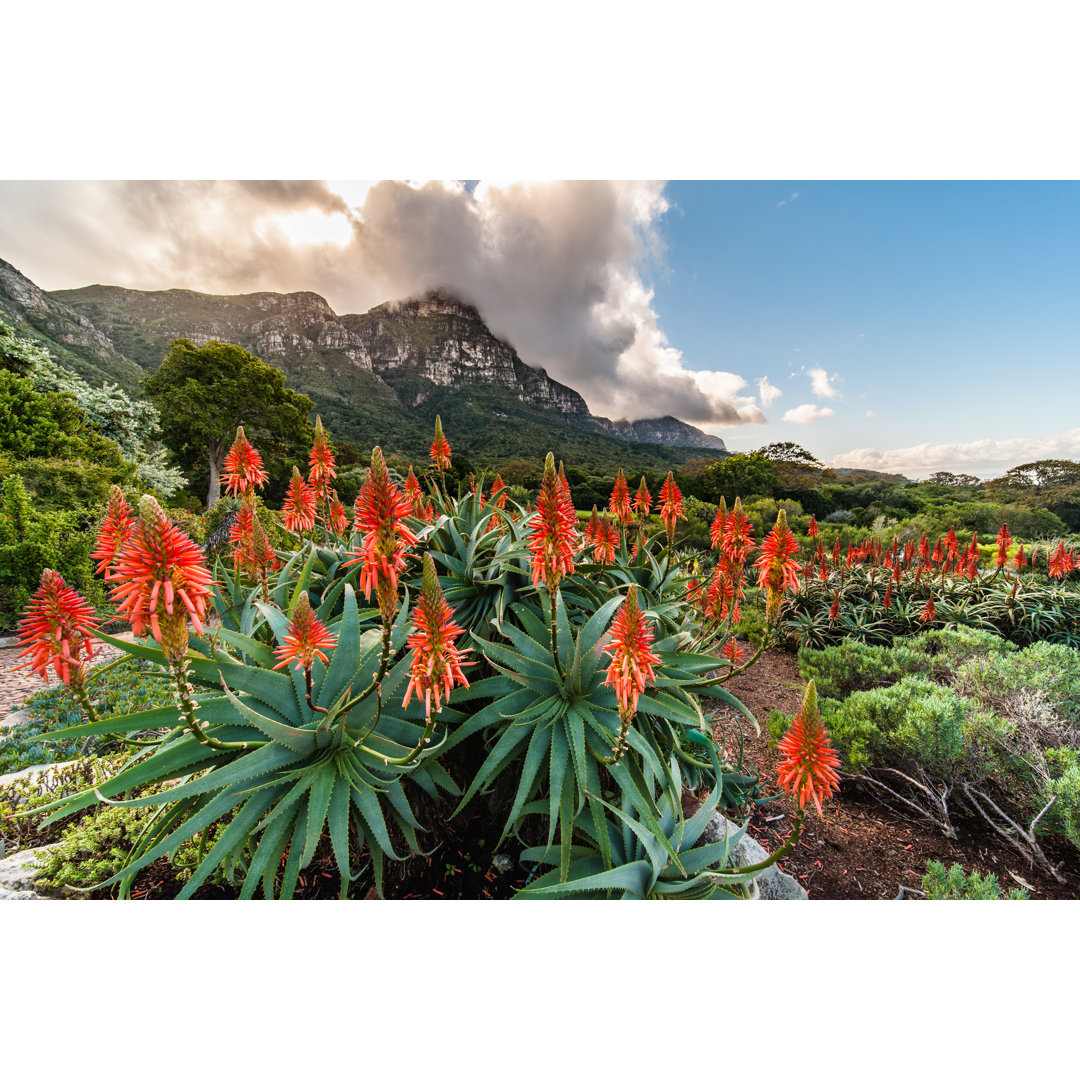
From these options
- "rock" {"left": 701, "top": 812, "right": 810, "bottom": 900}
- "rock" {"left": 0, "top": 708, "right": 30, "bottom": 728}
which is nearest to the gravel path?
"rock" {"left": 0, "top": 708, "right": 30, "bottom": 728}

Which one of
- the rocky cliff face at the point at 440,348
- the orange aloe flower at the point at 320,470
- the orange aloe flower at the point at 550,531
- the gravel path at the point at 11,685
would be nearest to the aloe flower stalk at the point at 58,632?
the orange aloe flower at the point at 320,470

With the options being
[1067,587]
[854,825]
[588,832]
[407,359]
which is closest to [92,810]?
[588,832]

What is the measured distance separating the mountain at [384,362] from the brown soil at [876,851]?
34.2 feet

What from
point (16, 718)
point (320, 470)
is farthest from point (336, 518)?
point (16, 718)

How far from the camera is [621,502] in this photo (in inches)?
87.2

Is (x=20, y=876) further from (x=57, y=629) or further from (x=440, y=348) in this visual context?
(x=440, y=348)

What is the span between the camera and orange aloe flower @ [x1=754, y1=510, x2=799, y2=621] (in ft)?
5.56

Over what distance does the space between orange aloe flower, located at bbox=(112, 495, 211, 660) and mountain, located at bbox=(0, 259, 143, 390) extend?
13549 millimetres

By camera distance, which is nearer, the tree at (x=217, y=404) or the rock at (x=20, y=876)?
the rock at (x=20, y=876)

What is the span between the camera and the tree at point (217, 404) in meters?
14.0

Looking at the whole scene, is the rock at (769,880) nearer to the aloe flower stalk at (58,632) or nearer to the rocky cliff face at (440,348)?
the aloe flower stalk at (58,632)

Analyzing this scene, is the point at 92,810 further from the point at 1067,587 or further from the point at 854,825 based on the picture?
the point at 1067,587

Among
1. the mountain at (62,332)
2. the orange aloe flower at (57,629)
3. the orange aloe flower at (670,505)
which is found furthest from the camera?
the mountain at (62,332)

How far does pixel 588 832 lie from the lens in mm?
1326
